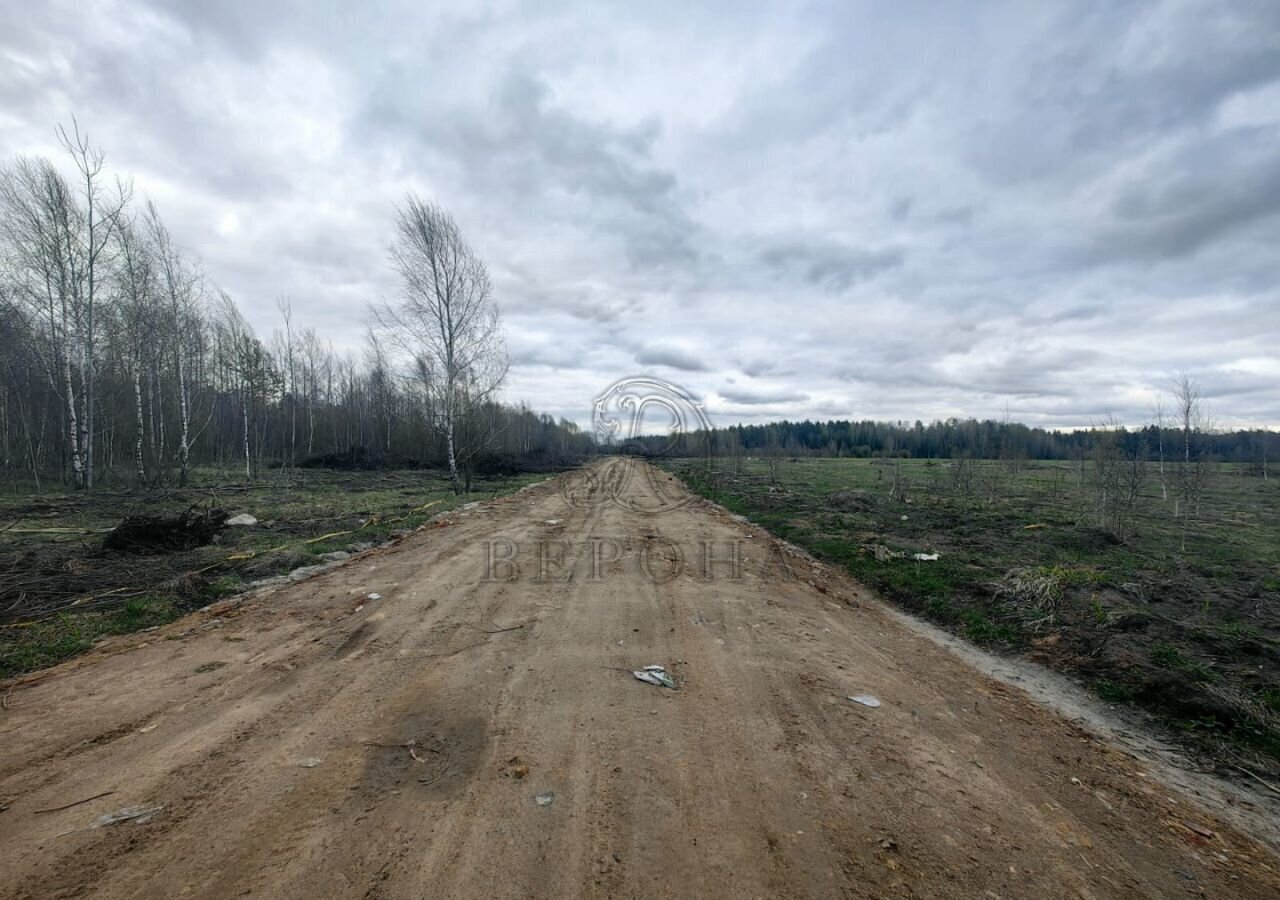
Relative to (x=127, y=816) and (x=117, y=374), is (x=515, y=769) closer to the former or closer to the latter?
(x=127, y=816)

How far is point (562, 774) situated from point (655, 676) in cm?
155

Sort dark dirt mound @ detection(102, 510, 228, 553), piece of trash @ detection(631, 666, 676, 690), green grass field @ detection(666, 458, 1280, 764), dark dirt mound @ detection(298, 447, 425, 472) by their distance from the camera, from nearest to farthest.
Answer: piece of trash @ detection(631, 666, 676, 690), green grass field @ detection(666, 458, 1280, 764), dark dirt mound @ detection(102, 510, 228, 553), dark dirt mound @ detection(298, 447, 425, 472)

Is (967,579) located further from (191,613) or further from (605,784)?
(191,613)

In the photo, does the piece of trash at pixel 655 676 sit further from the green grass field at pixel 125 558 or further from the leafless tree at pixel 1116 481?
the leafless tree at pixel 1116 481

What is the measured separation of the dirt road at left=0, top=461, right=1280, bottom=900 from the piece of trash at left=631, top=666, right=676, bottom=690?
13 cm

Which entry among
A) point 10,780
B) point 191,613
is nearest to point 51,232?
point 191,613

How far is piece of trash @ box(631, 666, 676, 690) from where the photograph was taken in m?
4.41

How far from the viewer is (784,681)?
179 inches

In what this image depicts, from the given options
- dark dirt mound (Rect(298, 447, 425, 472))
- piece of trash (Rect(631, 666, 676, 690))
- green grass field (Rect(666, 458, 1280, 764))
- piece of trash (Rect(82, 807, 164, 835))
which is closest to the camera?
piece of trash (Rect(82, 807, 164, 835))

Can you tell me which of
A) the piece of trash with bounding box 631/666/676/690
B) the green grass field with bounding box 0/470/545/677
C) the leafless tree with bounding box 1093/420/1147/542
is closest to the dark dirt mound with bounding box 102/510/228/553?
the green grass field with bounding box 0/470/545/677

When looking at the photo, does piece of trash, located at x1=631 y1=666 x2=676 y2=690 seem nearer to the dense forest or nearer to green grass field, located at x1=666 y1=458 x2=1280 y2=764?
green grass field, located at x1=666 y1=458 x2=1280 y2=764

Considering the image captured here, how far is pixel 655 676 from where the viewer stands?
4527mm

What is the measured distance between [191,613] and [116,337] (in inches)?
889

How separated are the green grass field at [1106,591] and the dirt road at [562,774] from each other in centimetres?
124
